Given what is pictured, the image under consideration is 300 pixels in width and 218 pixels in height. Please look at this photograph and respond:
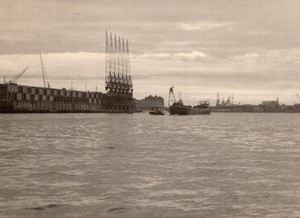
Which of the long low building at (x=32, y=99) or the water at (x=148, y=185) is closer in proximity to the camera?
the water at (x=148, y=185)

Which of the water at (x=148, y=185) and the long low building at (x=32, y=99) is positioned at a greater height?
the long low building at (x=32, y=99)

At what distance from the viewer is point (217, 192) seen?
1546cm

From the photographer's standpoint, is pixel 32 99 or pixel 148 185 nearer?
pixel 148 185

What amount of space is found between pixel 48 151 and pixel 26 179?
453 inches

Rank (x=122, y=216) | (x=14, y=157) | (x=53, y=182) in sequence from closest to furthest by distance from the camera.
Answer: (x=122, y=216) < (x=53, y=182) < (x=14, y=157)

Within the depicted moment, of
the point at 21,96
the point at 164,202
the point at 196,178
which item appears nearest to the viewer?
the point at 164,202

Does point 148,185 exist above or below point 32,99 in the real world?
below

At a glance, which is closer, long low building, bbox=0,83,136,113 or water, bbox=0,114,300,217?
water, bbox=0,114,300,217

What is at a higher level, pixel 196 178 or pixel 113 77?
pixel 113 77

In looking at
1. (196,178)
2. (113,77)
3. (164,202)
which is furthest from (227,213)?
(113,77)

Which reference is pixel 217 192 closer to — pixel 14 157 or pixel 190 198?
pixel 190 198

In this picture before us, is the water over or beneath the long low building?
beneath

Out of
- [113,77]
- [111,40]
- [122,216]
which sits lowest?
[122,216]

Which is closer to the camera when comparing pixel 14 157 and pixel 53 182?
pixel 53 182
